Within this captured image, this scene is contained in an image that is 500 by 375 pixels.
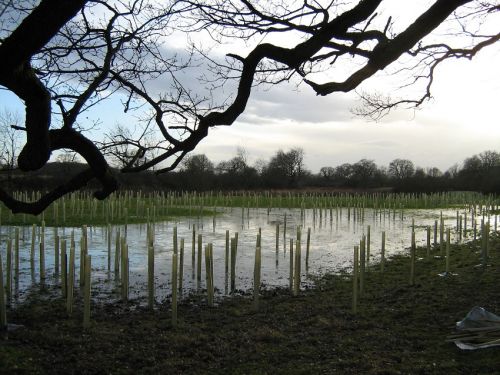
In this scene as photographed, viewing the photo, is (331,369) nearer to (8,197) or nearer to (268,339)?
(268,339)

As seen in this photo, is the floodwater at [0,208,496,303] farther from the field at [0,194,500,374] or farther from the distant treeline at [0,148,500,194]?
the distant treeline at [0,148,500,194]

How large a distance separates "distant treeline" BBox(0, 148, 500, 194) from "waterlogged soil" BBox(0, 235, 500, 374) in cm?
2560

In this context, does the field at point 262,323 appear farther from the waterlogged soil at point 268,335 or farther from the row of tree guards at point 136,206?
the row of tree guards at point 136,206

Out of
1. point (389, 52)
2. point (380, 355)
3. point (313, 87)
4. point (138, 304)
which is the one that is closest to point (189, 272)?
point (138, 304)

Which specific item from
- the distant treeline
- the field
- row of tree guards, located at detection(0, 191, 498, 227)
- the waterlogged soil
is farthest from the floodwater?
the distant treeline

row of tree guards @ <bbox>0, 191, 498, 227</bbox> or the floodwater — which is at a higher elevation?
row of tree guards @ <bbox>0, 191, 498, 227</bbox>

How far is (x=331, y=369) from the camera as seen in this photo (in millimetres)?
4852

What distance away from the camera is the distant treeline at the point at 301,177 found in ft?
164

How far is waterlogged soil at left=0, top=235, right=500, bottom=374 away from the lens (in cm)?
490

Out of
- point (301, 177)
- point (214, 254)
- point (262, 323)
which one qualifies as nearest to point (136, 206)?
point (214, 254)

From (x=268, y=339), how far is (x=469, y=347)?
2.35 meters

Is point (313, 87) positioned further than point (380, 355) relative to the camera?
No

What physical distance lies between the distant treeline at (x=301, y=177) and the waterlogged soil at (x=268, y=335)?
84.0ft

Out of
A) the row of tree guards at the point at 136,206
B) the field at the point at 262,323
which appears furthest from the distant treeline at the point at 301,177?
the field at the point at 262,323
